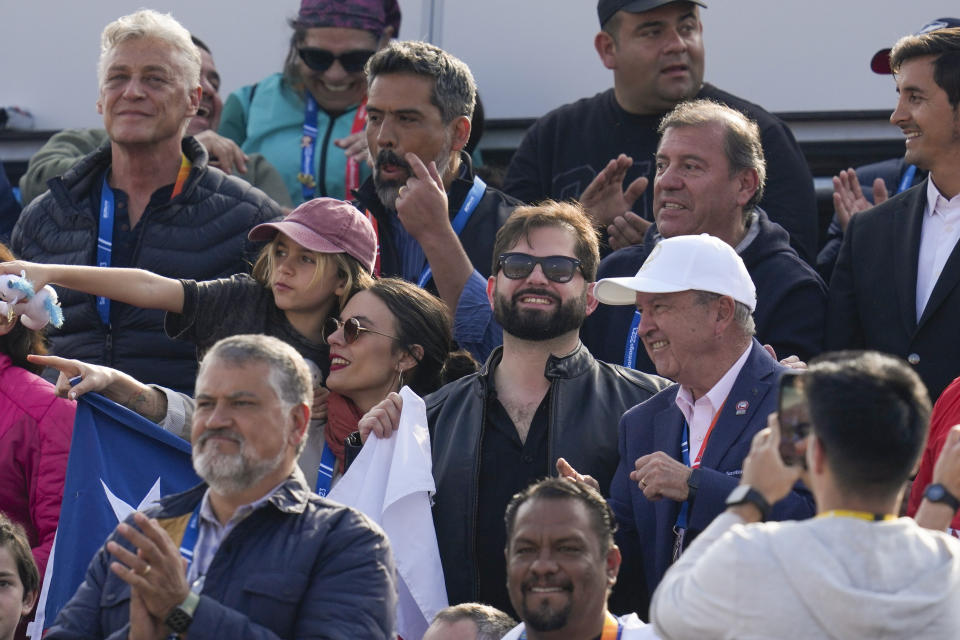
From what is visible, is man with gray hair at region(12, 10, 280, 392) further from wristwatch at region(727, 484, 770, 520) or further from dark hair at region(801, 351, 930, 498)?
dark hair at region(801, 351, 930, 498)

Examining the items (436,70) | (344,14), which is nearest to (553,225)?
(436,70)

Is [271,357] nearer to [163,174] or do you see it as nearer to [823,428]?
[823,428]

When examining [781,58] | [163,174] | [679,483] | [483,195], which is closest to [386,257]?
[483,195]

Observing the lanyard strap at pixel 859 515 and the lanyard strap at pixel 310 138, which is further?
the lanyard strap at pixel 310 138

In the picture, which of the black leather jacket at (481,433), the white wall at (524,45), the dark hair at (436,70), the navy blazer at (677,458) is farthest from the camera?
the white wall at (524,45)

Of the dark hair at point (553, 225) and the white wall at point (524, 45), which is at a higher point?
the white wall at point (524, 45)

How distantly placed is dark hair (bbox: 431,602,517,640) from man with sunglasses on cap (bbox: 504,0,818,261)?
6.92 ft

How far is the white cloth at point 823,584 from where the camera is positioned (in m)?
3.45

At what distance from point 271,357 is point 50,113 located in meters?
4.07

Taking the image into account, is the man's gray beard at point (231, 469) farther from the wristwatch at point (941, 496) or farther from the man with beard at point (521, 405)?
the wristwatch at point (941, 496)

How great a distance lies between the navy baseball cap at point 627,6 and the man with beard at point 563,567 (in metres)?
2.83

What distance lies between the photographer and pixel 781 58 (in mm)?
7137

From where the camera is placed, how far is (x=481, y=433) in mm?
5473

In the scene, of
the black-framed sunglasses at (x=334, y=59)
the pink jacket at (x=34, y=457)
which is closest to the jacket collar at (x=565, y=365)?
the pink jacket at (x=34, y=457)
